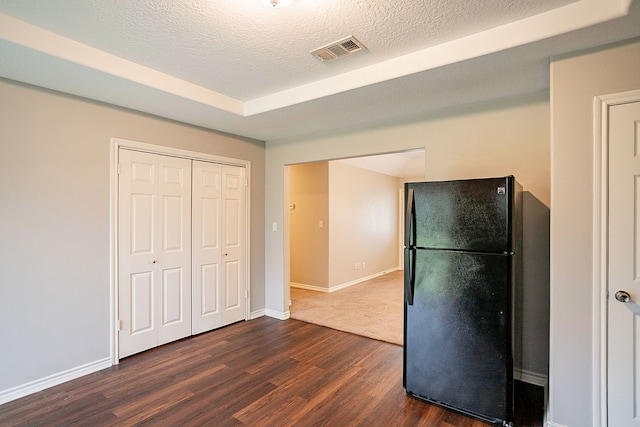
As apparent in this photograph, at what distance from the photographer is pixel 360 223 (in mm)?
6715

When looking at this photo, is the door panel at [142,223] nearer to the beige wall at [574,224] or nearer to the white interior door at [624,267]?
the beige wall at [574,224]

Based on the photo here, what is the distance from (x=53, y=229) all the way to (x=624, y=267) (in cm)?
407

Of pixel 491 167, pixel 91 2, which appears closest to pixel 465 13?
pixel 491 167

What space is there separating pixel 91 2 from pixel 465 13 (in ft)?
6.96

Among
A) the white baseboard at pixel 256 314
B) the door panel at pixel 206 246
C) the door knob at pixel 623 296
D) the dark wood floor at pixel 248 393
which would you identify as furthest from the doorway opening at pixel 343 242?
the door knob at pixel 623 296

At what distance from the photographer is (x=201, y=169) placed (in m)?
3.72

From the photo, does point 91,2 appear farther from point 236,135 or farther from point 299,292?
point 299,292

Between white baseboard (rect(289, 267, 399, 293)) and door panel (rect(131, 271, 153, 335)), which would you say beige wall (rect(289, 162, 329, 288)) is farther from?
door panel (rect(131, 271, 153, 335))

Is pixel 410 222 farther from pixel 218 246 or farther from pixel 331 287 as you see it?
pixel 331 287

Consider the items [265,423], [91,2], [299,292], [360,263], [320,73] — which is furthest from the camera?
[360,263]

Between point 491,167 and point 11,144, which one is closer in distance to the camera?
point 11,144

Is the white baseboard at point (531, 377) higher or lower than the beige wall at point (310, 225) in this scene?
lower

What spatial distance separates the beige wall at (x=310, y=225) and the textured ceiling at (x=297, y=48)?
9.43 feet

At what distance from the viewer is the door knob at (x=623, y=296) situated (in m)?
1.80
